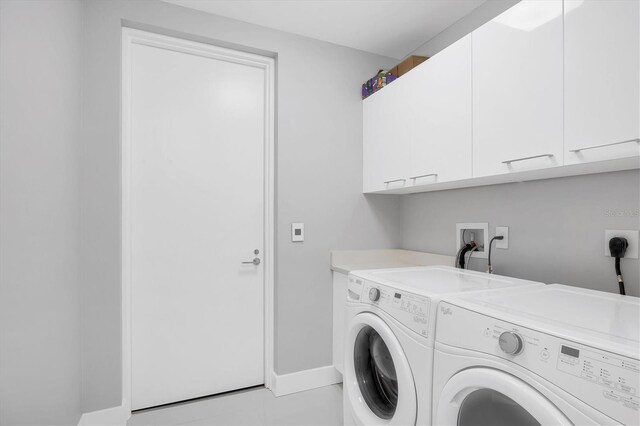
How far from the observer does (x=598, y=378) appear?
2.26ft

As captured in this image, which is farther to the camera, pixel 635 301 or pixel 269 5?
pixel 269 5

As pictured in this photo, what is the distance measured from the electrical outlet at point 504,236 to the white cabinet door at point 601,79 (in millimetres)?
630

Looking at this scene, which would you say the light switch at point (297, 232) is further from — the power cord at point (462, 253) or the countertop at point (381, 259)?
the power cord at point (462, 253)

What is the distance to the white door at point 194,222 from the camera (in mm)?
1953

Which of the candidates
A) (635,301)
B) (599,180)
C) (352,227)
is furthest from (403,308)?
(352,227)

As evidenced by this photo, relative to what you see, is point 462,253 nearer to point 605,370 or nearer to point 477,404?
point 477,404

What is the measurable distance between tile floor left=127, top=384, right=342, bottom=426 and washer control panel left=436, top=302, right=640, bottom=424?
126 centimetres

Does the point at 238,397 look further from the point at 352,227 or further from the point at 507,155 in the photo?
the point at 507,155

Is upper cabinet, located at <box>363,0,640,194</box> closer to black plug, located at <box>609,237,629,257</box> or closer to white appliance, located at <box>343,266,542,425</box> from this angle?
black plug, located at <box>609,237,629,257</box>

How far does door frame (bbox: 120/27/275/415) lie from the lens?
1.87 m

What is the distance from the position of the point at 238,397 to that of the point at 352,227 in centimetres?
139

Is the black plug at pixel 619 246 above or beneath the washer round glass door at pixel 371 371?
above
